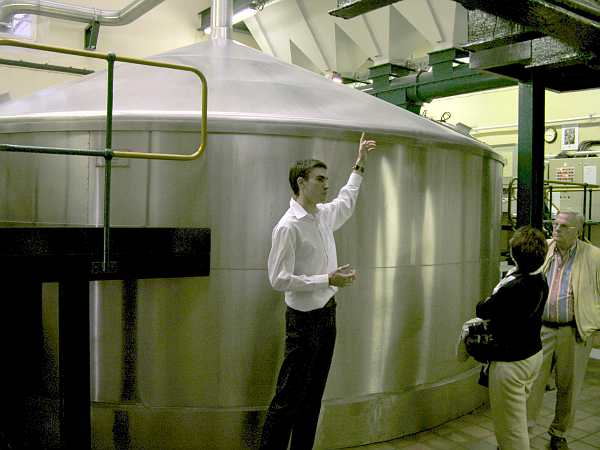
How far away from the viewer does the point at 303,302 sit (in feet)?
9.71

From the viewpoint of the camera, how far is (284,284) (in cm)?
288

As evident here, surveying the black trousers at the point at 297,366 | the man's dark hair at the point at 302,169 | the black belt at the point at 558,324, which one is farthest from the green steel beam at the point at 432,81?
the black trousers at the point at 297,366

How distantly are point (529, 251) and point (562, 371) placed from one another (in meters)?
1.33

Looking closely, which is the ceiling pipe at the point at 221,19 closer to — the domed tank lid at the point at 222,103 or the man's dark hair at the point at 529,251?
the domed tank lid at the point at 222,103

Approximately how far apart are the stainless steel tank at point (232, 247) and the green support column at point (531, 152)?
85 cm

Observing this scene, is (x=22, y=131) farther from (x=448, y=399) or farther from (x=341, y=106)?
(x=448, y=399)

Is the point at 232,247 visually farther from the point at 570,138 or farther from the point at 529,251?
the point at 570,138

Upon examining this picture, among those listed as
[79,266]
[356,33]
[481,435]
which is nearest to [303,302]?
[79,266]

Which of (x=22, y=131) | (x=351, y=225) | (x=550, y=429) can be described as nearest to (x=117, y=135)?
(x=22, y=131)

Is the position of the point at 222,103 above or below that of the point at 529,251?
above

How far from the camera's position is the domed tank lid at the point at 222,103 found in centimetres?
352

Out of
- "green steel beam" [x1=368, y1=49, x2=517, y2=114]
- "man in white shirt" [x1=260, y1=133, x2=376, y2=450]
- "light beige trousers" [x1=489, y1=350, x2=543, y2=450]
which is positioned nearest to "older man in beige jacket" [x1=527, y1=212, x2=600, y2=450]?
"light beige trousers" [x1=489, y1=350, x2=543, y2=450]

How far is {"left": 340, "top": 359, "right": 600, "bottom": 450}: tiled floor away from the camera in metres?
3.81

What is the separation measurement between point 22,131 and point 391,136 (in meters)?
2.42
